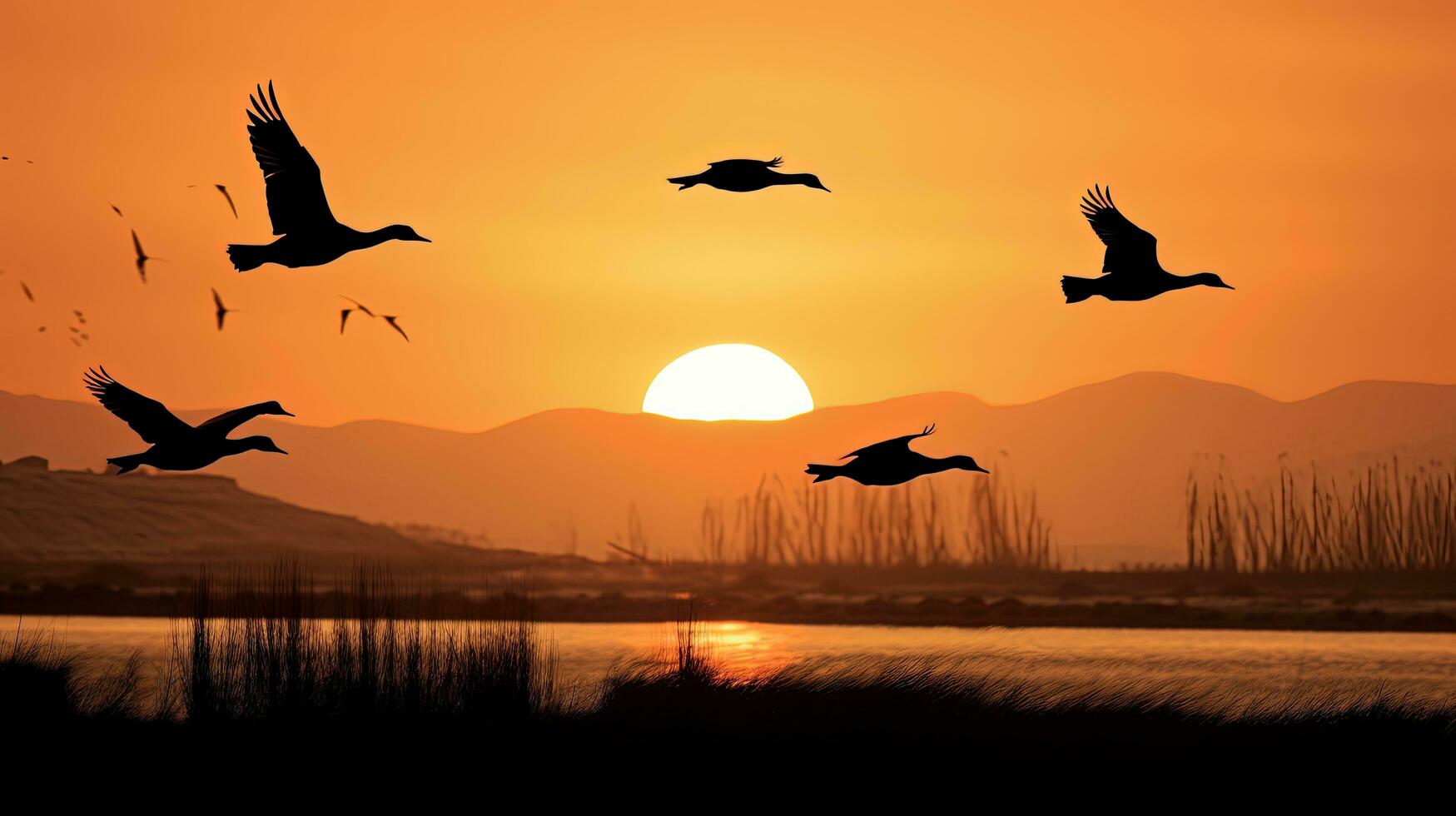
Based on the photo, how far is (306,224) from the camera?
1681 centimetres

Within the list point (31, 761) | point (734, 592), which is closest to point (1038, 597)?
point (734, 592)

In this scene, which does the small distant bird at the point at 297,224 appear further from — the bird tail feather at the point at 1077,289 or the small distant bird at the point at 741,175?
the bird tail feather at the point at 1077,289

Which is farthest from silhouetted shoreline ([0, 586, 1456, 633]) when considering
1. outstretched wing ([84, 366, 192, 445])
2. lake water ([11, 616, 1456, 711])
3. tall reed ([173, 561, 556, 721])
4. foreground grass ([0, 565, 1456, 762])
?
outstretched wing ([84, 366, 192, 445])

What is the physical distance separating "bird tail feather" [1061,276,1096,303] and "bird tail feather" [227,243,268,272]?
23.8ft

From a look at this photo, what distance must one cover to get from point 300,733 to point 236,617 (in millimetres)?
2589

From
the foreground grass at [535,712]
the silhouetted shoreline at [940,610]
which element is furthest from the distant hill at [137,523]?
the foreground grass at [535,712]

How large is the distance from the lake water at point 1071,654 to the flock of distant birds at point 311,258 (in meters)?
14.4

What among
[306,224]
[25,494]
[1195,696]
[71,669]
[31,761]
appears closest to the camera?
[306,224]

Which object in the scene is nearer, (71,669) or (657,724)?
(657,724)

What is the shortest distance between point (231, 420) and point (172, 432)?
2.14ft

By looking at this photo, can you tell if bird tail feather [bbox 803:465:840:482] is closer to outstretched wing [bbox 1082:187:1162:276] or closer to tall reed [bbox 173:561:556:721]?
outstretched wing [bbox 1082:187:1162:276]

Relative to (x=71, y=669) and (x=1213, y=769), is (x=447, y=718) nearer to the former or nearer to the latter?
(x=71, y=669)

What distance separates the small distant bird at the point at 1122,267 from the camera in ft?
56.3

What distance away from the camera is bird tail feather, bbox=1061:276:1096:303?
17094 mm
